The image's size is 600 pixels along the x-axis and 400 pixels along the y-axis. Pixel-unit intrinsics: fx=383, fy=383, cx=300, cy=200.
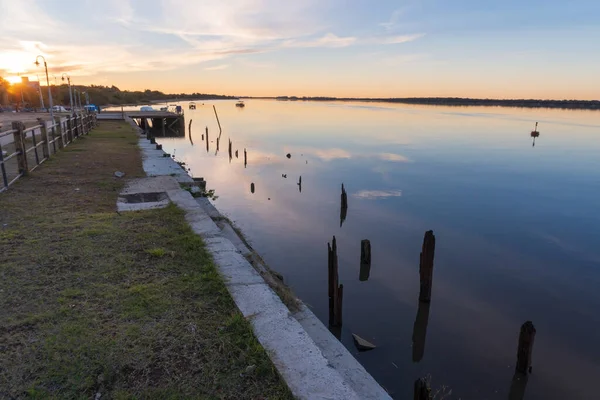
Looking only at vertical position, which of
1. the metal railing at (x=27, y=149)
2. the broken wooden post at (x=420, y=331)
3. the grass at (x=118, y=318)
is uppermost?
the metal railing at (x=27, y=149)

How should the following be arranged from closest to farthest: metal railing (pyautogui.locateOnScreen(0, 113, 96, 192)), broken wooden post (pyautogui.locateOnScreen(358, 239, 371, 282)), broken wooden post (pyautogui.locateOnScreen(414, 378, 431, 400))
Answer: broken wooden post (pyautogui.locateOnScreen(414, 378, 431, 400))
metal railing (pyautogui.locateOnScreen(0, 113, 96, 192))
broken wooden post (pyautogui.locateOnScreen(358, 239, 371, 282))

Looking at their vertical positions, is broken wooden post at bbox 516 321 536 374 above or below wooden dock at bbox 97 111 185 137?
below

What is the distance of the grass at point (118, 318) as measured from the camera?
338 centimetres

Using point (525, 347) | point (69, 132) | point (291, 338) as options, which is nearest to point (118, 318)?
point (291, 338)

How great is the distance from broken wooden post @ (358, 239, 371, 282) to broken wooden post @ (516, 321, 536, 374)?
16.2 ft

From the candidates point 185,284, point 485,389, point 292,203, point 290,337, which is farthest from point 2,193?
point 292,203

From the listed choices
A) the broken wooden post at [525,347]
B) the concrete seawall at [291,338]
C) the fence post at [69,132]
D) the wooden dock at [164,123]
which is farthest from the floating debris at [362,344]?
the wooden dock at [164,123]

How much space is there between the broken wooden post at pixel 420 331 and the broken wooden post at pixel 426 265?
0.80ft

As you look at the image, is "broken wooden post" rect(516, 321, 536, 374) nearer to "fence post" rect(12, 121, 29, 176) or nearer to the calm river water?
the calm river water

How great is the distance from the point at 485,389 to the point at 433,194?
56.9ft

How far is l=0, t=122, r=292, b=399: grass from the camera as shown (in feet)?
11.1

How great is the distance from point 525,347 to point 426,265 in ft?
9.31

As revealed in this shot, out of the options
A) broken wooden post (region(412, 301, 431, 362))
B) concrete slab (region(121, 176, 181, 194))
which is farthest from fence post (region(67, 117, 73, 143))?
broken wooden post (region(412, 301, 431, 362))

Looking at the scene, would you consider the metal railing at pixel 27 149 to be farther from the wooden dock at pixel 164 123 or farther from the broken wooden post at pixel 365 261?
the wooden dock at pixel 164 123
